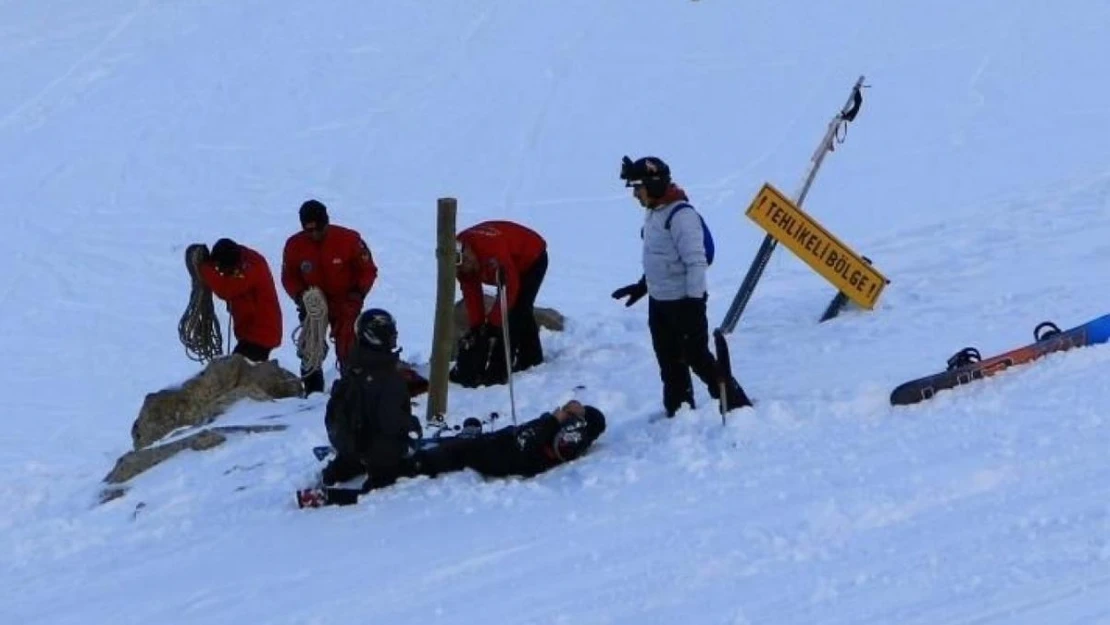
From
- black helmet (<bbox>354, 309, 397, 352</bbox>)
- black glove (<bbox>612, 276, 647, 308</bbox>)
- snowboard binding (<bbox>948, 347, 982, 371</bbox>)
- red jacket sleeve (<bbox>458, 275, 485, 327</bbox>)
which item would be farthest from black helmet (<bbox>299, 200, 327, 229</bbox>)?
snowboard binding (<bbox>948, 347, 982, 371</bbox>)

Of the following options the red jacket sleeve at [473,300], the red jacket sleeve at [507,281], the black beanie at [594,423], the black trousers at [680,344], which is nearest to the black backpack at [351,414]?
the black beanie at [594,423]

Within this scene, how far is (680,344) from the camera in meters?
8.52

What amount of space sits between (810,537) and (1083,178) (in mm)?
9969

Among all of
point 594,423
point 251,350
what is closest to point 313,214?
point 251,350

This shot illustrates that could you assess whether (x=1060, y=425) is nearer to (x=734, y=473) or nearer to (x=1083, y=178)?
(x=734, y=473)

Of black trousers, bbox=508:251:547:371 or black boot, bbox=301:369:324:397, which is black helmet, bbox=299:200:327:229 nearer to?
black boot, bbox=301:369:324:397

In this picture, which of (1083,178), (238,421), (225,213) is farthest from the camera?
(225,213)

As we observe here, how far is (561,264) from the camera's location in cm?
1788

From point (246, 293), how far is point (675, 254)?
3.92 metres

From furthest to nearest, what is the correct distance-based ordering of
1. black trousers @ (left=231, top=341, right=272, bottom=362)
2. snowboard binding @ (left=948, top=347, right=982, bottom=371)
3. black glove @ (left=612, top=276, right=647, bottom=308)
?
black trousers @ (left=231, top=341, right=272, bottom=362), black glove @ (left=612, top=276, right=647, bottom=308), snowboard binding @ (left=948, top=347, right=982, bottom=371)

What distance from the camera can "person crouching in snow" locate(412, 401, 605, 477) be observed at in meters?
8.27

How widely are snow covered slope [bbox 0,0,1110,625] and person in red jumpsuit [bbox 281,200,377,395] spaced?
84 cm

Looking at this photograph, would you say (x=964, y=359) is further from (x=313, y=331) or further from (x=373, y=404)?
(x=313, y=331)

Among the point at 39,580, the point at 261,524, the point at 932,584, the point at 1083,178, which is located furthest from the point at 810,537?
the point at 1083,178
